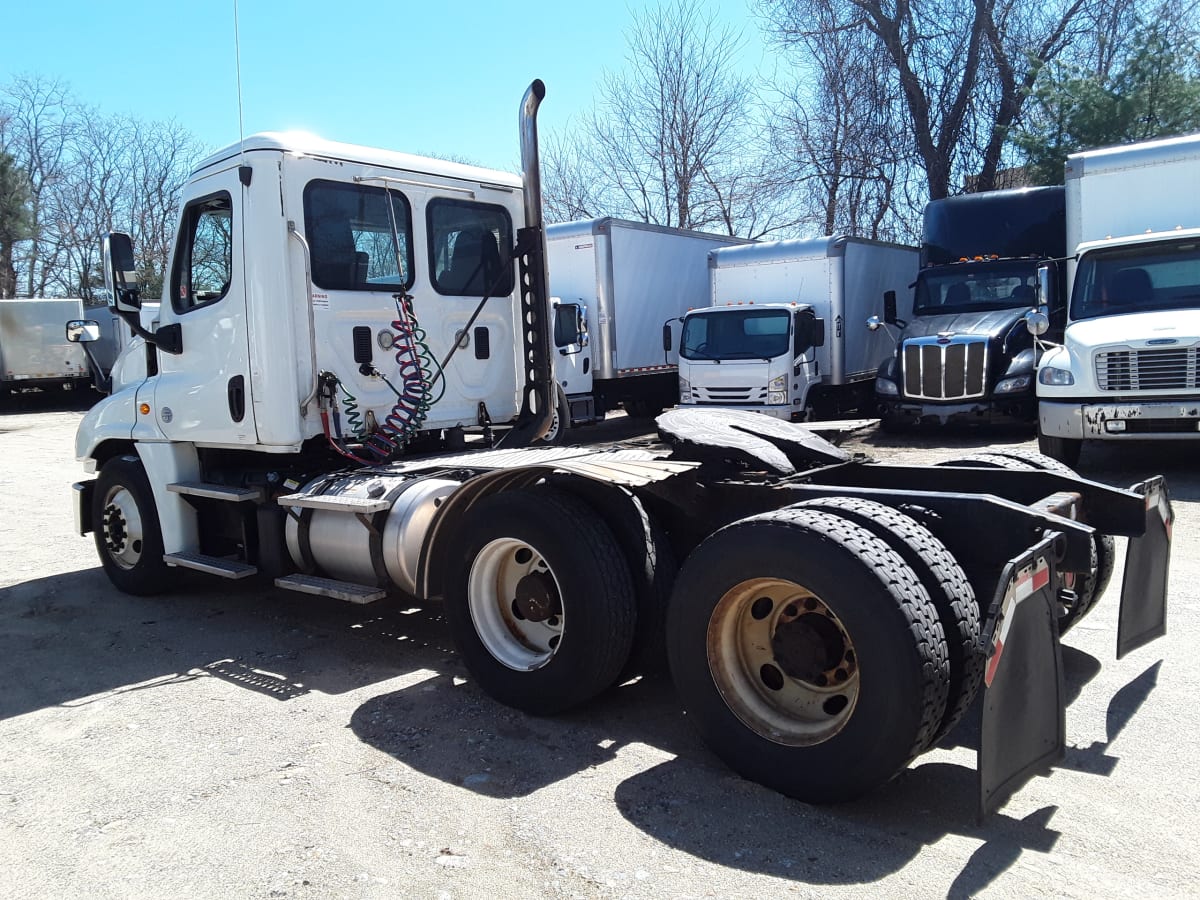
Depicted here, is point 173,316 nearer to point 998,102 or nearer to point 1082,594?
point 1082,594

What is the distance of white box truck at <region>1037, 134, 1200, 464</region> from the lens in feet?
31.6

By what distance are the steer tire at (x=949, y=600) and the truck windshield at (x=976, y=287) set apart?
1288 centimetres

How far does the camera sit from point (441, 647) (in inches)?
221

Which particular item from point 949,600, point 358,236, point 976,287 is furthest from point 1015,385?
point 949,600

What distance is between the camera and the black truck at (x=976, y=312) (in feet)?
45.3

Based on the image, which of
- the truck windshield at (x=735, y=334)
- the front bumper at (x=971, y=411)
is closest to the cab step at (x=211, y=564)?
the front bumper at (x=971, y=411)

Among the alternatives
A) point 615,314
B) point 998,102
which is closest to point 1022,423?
point 615,314

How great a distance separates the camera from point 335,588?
5.46 m

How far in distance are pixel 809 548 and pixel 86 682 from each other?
13.2 feet

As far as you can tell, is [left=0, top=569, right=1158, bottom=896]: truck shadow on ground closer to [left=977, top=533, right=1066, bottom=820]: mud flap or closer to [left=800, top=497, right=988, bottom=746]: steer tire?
[left=977, top=533, right=1066, bottom=820]: mud flap

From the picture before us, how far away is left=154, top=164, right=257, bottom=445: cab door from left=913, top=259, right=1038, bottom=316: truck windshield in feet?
40.0

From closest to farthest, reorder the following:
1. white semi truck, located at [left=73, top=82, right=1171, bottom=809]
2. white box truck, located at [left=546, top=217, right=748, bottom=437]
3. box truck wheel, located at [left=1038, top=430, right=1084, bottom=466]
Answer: white semi truck, located at [left=73, top=82, right=1171, bottom=809] → box truck wheel, located at [left=1038, top=430, right=1084, bottom=466] → white box truck, located at [left=546, top=217, right=748, bottom=437]

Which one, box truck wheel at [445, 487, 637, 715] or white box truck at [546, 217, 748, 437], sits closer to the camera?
box truck wheel at [445, 487, 637, 715]

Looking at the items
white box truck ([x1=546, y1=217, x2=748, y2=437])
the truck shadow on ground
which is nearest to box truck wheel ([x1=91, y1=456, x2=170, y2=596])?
the truck shadow on ground
